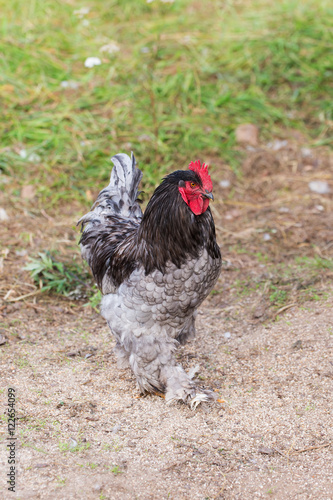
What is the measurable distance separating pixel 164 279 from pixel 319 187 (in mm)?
3647

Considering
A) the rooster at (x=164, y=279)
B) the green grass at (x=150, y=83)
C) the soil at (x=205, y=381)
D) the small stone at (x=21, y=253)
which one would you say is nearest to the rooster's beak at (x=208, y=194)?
the rooster at (x=164, y=279)

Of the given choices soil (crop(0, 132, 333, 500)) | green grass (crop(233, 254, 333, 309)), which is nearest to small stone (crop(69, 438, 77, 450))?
soil (crop(0, 132, 333, 500))

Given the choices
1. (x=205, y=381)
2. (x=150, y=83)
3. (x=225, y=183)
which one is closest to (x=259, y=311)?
(x=205, y=381)

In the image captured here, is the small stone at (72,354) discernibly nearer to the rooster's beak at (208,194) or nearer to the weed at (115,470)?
the weed at (115,470)

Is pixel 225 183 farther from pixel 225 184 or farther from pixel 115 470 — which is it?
pixel 115 470

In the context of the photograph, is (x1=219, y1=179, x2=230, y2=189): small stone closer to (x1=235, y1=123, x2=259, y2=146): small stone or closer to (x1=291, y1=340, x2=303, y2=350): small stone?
(x1=235, y1=123, x2=259, y2=146): small stone

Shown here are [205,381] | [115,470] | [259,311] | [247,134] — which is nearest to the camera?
[115,470]

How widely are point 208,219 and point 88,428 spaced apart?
1.53m

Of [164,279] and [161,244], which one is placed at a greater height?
[161,244]

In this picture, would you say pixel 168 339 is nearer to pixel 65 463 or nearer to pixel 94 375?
pixel 94 375

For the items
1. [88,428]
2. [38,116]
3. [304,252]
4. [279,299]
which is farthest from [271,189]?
[88,428]

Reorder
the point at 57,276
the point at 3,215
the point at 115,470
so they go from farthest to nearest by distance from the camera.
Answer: the point at 3,215 → the point at 57,276 → the point at 115,470

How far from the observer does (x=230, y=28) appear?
27.8ft

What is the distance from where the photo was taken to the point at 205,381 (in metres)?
4.04
